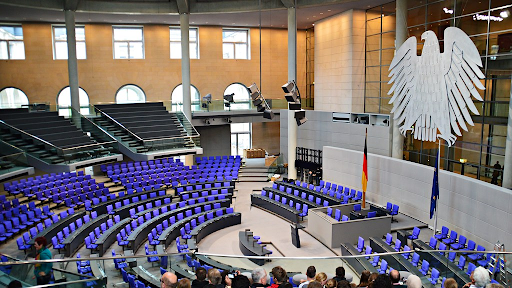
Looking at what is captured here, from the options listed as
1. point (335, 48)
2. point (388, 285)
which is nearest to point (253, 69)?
point (335, 48)

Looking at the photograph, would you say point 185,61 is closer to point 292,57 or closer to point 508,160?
point 292,57

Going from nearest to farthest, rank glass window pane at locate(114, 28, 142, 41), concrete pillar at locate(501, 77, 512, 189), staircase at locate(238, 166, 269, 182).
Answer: concrete pillar at locate(501, 77, 512, 189)
staircase at locate(238, 166, 269, 182)
glass window pane at locate(114, 28, 142, 41)

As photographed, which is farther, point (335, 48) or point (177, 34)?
point (177, 34)

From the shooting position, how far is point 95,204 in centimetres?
1620

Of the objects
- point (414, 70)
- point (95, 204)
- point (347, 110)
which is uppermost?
point (414, 70)

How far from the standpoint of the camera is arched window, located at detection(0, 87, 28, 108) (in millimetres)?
25078

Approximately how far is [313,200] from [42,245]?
41.9ft

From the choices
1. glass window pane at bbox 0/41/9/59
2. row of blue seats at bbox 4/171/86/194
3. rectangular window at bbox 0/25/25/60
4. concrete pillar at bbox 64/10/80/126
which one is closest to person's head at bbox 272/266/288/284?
row of blue seats at bbox 4/171/86/194

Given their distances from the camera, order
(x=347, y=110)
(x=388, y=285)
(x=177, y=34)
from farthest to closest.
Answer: (x=177, y=34) < (x=347, y=110) < (x=388, y=285)

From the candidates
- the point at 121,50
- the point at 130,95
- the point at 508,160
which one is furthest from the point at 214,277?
the point at 121,50

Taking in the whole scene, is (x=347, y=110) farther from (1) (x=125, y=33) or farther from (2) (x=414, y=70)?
(1) (x=125, y=33)

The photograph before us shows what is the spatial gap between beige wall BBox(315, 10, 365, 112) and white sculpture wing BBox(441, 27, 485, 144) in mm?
7694

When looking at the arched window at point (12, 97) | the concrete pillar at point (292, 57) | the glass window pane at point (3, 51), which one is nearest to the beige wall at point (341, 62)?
the concrete pillar at point (292, 57)

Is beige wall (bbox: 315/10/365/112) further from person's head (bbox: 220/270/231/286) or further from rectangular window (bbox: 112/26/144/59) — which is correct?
person's head (bbox: 220/270/231/286)
